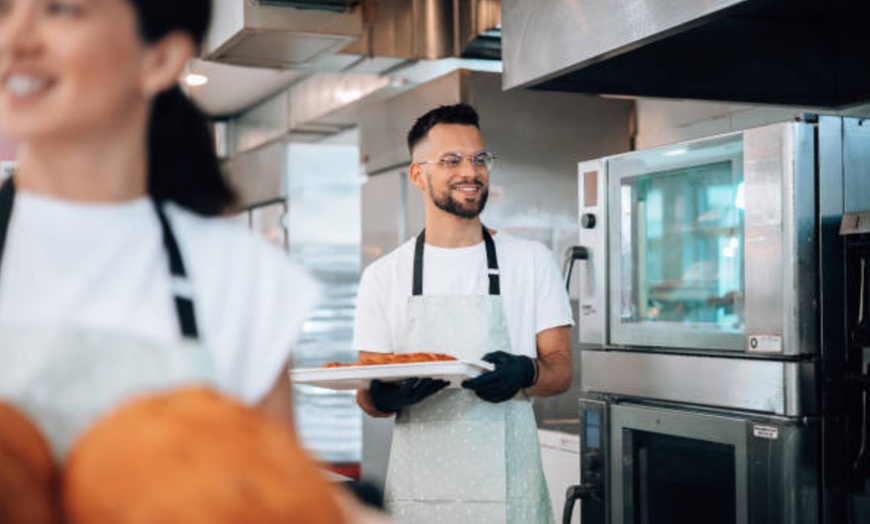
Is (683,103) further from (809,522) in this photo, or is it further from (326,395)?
(326,395)

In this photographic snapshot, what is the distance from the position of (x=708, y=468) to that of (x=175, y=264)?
2.22 meters

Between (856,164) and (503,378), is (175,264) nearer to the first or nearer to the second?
(503,378)

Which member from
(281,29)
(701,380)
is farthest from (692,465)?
(281,29)

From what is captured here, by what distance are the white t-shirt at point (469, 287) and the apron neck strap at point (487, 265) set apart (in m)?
0.02

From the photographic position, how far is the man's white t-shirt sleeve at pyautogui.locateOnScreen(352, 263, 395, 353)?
289cm

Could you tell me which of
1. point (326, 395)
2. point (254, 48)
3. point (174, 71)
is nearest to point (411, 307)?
point (254, 48)

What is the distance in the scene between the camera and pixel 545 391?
277 centimetres

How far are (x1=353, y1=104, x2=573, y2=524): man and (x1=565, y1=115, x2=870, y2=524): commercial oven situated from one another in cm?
33

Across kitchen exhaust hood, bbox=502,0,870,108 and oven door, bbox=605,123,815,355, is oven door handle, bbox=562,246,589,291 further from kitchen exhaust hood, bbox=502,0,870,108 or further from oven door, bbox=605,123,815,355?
kitchen exhaust hood, bbox=502,0,870,108

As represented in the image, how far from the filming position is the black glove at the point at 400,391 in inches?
104

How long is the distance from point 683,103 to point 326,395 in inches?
127

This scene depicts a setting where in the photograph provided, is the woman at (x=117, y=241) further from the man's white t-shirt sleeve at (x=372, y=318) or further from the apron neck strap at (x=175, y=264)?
the man's white t-shirt sleeve at (x=372, y=318)

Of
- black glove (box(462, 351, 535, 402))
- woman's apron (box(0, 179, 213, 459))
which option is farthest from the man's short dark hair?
woman's apron (box(0, 179, 213, 459))

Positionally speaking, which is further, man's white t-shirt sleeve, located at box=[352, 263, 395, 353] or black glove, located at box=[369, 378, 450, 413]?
man's white t-shirt sleeve, located at box=[352, 263, 395, 353]
